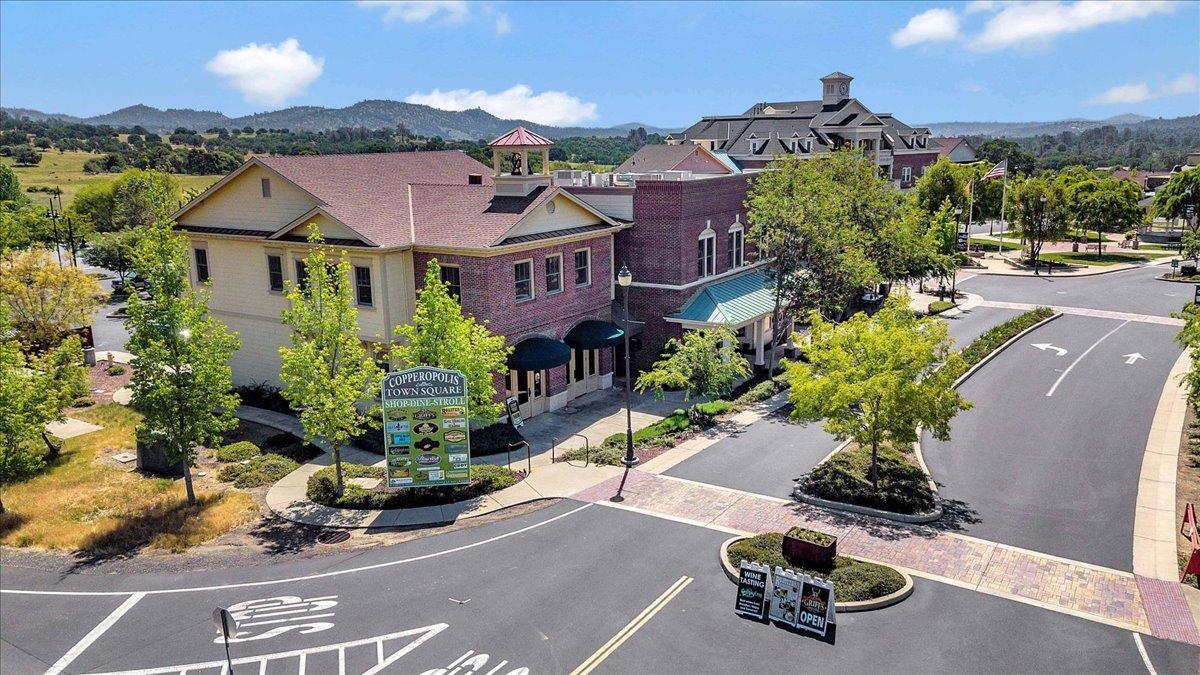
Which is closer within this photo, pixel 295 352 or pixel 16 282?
pixel 295 352

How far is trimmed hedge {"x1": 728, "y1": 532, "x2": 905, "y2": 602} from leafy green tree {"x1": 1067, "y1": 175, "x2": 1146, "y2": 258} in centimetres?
5831

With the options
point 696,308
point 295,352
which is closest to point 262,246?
point 295,352

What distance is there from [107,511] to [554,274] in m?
16.1

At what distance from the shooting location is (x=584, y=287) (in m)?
32.2

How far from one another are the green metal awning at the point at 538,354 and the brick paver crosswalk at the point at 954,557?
667 cm

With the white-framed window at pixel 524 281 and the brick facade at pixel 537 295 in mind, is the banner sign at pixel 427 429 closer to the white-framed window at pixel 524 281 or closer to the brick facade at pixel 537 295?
the brick facade at pixel 537 295

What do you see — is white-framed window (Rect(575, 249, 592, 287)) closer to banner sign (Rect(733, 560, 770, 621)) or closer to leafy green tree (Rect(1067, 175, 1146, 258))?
banner sign (Rect(733, 560, 770, 621))

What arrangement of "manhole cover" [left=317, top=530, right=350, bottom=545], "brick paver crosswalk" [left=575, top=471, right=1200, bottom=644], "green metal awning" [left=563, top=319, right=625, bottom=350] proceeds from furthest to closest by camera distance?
"green metal awning" [left=563, top=319, right=625, bottom=350] < "manhole cover" [left=317, top=530, right=350, bottom=545] < "brick paver crosswalk" [left=575, top=471, right=1200, bottom=644]

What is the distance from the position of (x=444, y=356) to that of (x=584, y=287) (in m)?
10.2

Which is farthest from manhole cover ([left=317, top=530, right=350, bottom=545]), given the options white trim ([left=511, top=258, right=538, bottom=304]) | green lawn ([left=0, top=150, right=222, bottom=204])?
green lawn ([left=0, top=150, right=222, bottom=204])

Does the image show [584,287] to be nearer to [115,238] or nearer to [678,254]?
[678,254]

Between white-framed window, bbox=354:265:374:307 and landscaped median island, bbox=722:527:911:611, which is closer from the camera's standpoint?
landscaped median island, bbox=722:527:911:611

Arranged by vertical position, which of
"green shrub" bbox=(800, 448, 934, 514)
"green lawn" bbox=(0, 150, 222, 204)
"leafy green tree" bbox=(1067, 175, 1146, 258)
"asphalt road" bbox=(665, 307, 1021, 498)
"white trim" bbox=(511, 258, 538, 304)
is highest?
"green lawn" bbox=(0, 150, 222, 204)

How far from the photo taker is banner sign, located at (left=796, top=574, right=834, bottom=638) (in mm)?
15062
